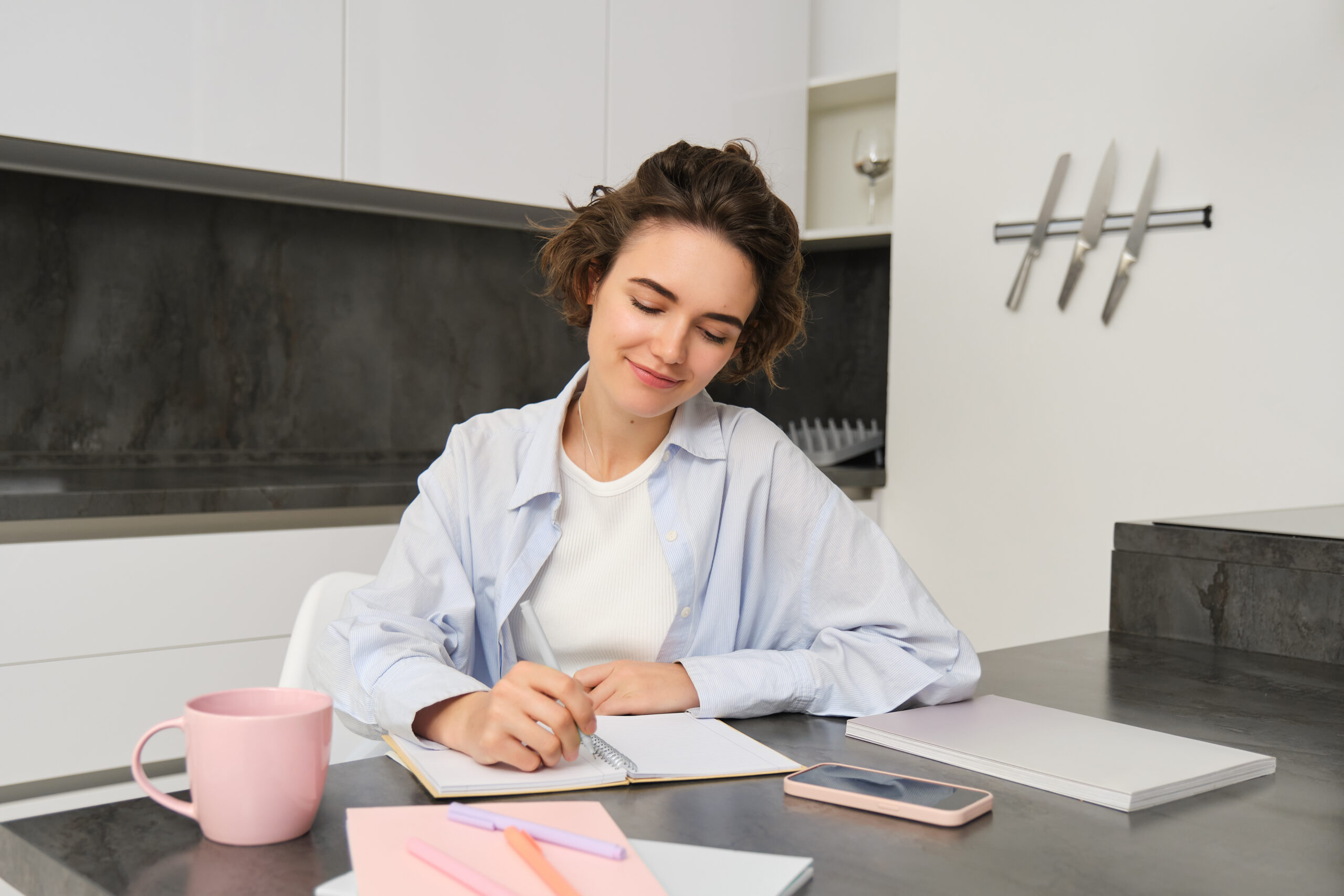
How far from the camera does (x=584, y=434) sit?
1218 millimetres

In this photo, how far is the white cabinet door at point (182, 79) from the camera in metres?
1.75

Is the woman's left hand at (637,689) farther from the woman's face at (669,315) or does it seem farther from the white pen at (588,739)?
the woman's face at (669,315)

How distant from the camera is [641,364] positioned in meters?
1.08

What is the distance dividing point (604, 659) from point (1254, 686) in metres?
0.62

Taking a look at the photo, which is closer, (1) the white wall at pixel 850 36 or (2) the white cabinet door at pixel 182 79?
(2) the white cabinet door at pixel 182 79

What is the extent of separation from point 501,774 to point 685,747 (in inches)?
5.5

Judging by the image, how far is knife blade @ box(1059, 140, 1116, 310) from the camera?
7.36ft

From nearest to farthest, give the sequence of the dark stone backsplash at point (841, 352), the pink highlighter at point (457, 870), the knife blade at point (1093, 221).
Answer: the pink highlighter at point (457, 870), the knife blade at point (1093, 221), the dark stone backsplash at point (841, 352)

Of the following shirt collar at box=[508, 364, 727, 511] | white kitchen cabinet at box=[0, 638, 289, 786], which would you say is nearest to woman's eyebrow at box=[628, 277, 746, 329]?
shirt collar at box=[508, 364, 727, 511]

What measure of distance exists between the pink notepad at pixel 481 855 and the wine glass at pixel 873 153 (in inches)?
92.1

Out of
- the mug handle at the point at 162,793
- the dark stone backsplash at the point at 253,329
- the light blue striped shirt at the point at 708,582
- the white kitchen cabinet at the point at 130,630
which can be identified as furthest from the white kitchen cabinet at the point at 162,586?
the mug handle at the point at 162,793

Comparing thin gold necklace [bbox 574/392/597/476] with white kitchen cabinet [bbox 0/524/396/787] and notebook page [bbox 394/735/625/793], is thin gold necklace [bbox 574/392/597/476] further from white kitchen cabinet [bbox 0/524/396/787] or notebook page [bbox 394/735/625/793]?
white kitchen cabinet [bbox 0/524/396/787]

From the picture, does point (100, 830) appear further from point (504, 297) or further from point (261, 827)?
point (504, 297)

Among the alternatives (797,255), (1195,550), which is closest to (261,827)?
(797,255)
